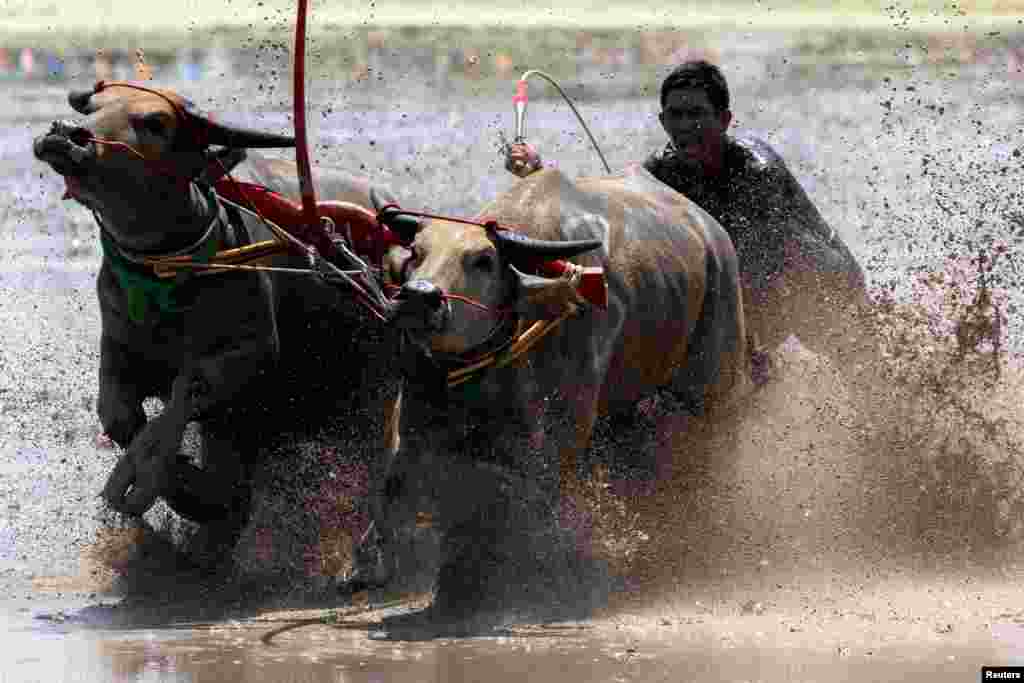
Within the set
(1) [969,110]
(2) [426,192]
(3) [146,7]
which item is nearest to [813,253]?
(2) [426,192]

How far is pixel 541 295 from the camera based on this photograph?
863 cm

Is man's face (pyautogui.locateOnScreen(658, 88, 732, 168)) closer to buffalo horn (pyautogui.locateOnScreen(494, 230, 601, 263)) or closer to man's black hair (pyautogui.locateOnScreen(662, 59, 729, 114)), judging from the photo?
man's black hair (pyautogui.locateOnScreen(662, 59, 729, 114))

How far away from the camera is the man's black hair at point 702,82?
10.7m

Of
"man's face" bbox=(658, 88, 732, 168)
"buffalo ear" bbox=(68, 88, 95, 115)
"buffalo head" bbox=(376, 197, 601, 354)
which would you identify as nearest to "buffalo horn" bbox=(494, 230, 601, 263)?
"buffalo head" bbox=(376, 197, 601, 354)

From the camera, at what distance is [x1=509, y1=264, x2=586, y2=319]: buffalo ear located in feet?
28.3

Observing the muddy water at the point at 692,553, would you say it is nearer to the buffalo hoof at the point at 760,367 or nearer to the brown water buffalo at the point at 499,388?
the buffalo hoof at the point at 760,367

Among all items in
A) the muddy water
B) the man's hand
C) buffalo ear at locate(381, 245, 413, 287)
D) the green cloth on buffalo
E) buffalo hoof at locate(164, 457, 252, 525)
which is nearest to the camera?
the muddy water

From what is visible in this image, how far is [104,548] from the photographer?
9734 mm

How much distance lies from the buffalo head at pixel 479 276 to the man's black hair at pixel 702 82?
7.21 feet

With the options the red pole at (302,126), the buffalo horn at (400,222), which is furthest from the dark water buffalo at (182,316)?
the buffalo horn at (400,222)

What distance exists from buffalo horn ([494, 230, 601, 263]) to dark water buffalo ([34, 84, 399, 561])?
79 cm

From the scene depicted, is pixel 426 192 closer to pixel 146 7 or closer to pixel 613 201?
pixel 613 201

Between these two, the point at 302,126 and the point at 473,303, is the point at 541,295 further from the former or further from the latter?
the point at 302,126

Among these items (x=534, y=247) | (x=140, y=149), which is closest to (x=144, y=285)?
(x=140, y=149)
